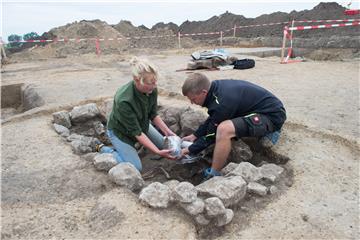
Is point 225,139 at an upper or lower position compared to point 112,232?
upper

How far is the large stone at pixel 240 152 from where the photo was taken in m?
3.53

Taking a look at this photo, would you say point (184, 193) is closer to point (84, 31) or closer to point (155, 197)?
point (155, 197)

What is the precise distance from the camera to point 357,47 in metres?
12.8

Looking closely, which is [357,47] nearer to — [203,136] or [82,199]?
[203,136]

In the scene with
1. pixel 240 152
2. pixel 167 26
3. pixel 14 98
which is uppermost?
pixel 167 26

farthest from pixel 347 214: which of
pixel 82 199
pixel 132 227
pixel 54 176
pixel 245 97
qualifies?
pixel 54 176

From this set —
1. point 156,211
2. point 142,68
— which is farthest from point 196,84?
point 156,211

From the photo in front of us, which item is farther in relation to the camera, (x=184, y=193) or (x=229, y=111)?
(x=229, y=111)

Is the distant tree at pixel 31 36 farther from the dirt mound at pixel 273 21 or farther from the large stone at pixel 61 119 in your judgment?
the large stone at pixel 61 119

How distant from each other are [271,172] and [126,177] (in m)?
1.36

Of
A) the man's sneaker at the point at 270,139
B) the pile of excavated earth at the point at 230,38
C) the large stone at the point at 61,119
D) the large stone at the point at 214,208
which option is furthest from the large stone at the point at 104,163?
the pile of excavated earth at the point at 230,38

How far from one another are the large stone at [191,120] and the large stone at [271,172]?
1.51 metres

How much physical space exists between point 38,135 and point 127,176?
76.2 inches

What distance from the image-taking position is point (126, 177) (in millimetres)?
2711
